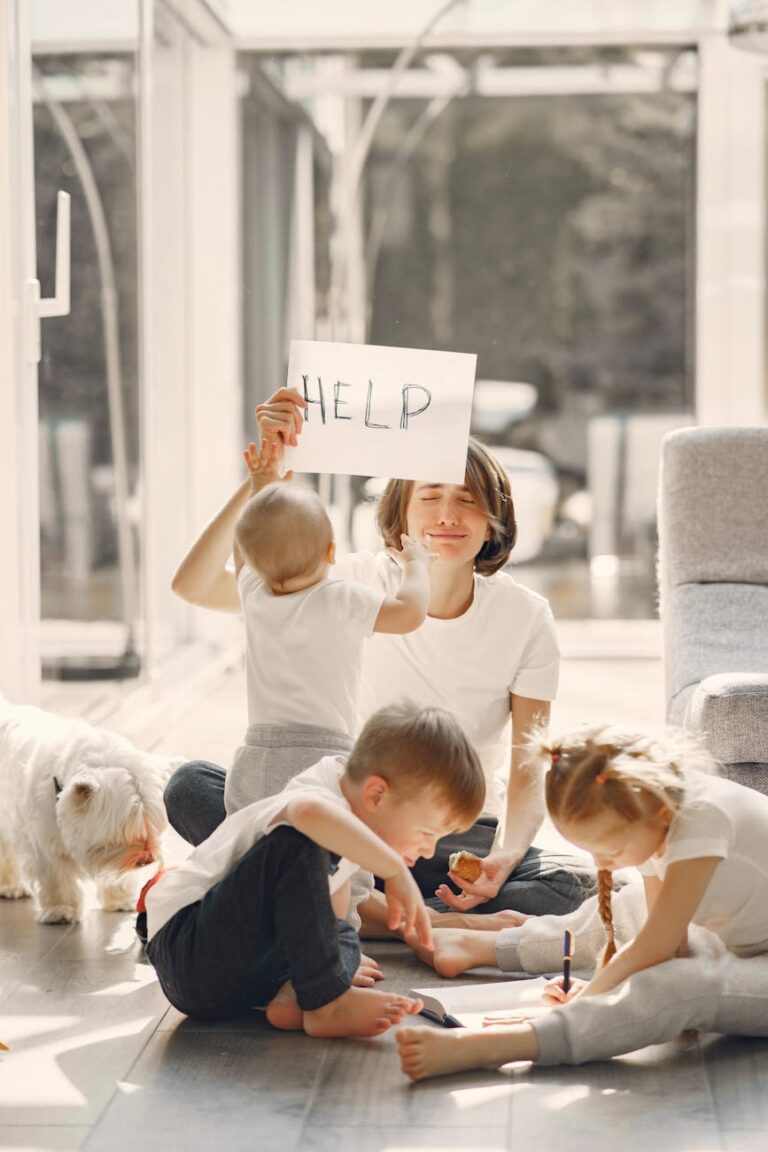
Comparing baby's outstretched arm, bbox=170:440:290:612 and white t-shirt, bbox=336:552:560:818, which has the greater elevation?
baby's outstretched arm, bbox=170:440:290:612

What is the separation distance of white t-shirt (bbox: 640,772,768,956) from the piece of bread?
19.8 inches

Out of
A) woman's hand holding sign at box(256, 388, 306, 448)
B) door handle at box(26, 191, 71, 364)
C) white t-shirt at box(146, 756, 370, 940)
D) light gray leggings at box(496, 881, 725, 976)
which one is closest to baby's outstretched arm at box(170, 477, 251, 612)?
woman's hand holding sign at box(256, 388, 306, 448)

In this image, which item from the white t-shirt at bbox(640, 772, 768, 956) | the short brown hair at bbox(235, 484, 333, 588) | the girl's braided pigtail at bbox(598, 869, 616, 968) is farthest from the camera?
the short brown hair at bbox(235, 484, 333, 588)

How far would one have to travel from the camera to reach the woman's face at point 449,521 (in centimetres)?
250

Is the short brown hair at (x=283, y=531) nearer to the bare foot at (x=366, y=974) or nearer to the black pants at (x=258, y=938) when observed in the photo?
the black pants at (x=258, y=938)

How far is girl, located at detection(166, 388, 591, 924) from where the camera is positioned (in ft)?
8.06

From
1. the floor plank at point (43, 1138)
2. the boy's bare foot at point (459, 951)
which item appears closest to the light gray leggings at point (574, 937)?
the boy's bare foot at point (459, 951)

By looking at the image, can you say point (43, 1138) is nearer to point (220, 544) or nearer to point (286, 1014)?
point (286, 1014)

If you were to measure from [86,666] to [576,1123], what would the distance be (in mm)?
2587

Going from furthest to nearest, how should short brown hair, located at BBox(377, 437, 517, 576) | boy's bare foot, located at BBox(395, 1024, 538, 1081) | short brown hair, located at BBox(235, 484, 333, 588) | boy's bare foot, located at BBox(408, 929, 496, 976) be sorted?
short brown hair, located at BBox(377, 437, 517, 576)
boy's bare foot, located at BBox(408, 929, 496, 976)
short brown hair, located at BBox(235, 484, 333, 588)
boy's bare foot, located at BBox(395, 1024, 538, 1081)

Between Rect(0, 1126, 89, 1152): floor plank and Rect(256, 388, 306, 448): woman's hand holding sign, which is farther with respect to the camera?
Rect(256, 388, 306, 448): woman's hand holding sign

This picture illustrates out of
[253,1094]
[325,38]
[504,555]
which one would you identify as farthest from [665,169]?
[253,1094]

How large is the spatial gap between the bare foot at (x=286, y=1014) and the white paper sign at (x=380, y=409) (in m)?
0.84

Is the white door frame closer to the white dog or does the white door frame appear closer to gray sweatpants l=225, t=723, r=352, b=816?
the white dog
